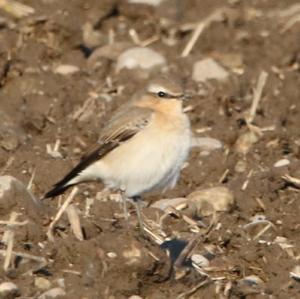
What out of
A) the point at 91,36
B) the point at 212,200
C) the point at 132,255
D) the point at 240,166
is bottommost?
the point at 91,36

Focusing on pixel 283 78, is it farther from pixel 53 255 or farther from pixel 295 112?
pixel 53 255

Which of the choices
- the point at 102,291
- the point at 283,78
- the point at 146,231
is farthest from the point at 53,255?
the point at 283,78

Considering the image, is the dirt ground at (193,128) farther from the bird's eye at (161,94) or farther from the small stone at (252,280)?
the bird's eye at (161,94)

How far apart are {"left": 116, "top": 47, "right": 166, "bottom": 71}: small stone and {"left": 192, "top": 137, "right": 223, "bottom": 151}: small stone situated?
197 centimetres

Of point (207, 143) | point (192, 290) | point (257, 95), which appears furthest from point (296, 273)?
point (257, 95)

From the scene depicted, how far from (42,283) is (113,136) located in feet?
8.83

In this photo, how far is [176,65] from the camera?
48.0ft

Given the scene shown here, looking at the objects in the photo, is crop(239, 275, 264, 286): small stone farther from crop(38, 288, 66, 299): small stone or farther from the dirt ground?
crop(38, 288, 66, 299): small stone

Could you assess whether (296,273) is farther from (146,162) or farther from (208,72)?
A: (208,72)

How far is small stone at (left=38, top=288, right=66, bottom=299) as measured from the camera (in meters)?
8.19

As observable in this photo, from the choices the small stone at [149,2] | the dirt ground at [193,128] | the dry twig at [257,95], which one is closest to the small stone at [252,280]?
the dirt ground at [193,128]

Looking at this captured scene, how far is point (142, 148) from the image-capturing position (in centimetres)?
1067

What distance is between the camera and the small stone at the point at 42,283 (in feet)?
27.5

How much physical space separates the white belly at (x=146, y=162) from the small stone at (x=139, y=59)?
11.8ft
